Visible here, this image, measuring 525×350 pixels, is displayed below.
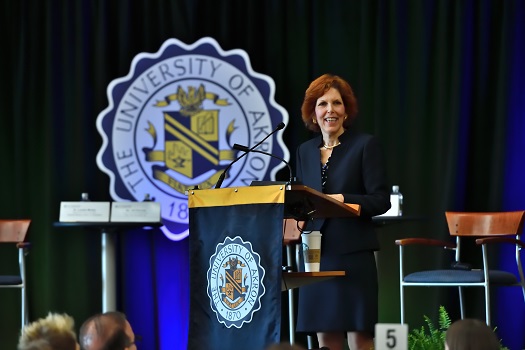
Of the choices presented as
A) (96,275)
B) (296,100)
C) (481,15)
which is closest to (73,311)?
(96,275)

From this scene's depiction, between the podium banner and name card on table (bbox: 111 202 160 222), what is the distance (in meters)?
2.76

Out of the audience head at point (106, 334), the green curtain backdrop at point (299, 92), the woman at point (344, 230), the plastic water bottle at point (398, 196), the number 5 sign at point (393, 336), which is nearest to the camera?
the number 5 sign at point (393, 336)

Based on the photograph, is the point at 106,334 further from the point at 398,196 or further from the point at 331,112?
the point at 398,196

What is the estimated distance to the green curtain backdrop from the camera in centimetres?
645

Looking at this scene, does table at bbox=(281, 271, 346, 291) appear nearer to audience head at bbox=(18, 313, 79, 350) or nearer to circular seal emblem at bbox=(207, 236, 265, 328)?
circular seal emblem at bbox=(207, 236, 265, 328)

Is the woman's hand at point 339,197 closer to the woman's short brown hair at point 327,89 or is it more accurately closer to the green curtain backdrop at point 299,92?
the woman's short brown hair at point 327,89

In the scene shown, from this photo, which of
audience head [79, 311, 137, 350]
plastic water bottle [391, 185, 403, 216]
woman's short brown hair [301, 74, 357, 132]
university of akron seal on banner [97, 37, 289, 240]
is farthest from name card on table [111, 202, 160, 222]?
audience head [79, 311, 137, 350]

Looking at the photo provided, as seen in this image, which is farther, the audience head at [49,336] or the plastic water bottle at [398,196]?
the plastic water bottle at [398,196]

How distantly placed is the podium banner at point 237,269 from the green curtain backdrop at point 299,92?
3.17 metres

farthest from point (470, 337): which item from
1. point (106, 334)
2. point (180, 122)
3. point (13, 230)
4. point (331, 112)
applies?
point (180, 122)

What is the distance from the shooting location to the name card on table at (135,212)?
240 inches

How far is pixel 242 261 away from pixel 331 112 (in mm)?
827

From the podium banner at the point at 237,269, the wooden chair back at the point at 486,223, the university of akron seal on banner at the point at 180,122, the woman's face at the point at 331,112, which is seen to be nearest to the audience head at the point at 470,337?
the podium banner at the point at 237,269

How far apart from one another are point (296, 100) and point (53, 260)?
216 cm
